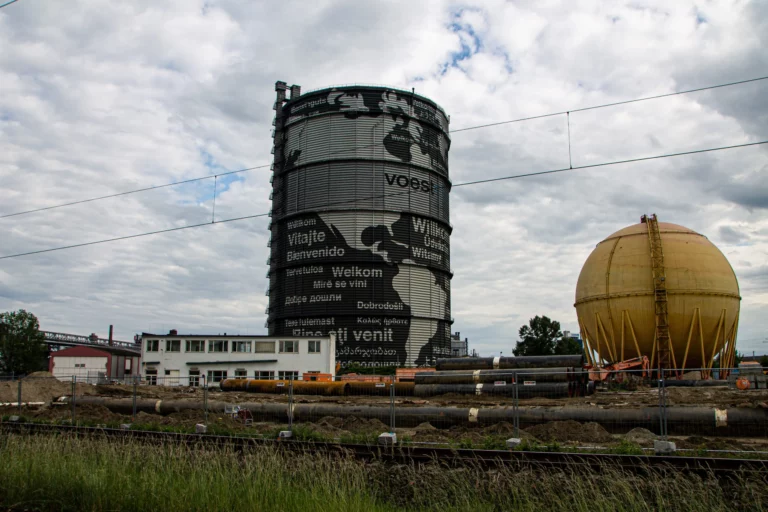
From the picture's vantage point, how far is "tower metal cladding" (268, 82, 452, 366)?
1987 inches

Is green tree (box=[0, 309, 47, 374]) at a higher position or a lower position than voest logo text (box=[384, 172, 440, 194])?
lower

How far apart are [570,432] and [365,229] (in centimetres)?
3787

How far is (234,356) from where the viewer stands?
155 ft

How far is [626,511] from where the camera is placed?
731 centimetres

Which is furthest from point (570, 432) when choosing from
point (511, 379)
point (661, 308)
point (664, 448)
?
point (661, 308)

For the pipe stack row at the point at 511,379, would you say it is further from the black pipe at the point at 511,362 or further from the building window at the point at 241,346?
the building window at the point at 241,346

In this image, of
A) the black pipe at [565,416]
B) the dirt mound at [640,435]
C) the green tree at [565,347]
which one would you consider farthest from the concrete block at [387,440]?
the green tree at [565,347]

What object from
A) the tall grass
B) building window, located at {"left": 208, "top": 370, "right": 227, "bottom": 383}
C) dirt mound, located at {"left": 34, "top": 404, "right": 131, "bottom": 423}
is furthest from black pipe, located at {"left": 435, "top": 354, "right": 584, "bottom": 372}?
building window, located at {"left": 208, "top": 370, "right": 227, "bottom": 383}

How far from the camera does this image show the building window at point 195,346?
47562 millimetres

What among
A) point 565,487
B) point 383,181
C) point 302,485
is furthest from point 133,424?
point 383,181

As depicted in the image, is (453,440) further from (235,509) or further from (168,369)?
(168,369)

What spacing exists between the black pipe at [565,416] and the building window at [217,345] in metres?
28.0

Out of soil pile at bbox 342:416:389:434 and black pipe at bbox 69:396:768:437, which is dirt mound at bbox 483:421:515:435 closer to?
black pipe at bbox 69:396:768:437

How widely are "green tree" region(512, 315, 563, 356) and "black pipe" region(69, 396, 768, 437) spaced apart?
49.9m
